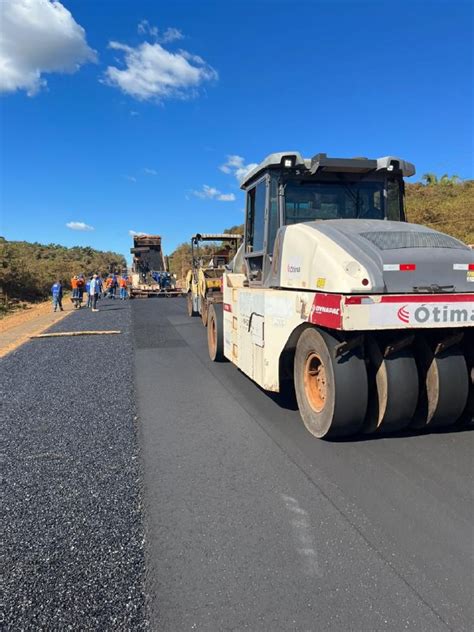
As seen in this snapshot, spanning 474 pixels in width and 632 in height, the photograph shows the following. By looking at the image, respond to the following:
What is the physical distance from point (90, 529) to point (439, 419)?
297cm

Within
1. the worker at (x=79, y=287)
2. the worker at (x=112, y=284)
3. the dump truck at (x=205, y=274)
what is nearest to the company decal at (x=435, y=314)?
the dump truck at (x=205, y=274)

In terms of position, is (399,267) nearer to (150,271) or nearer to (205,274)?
(205,274)

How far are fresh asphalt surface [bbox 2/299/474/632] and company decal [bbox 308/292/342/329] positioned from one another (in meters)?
1.11

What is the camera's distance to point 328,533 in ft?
8.98

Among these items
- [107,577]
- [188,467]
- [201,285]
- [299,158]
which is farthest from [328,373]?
[201,285]

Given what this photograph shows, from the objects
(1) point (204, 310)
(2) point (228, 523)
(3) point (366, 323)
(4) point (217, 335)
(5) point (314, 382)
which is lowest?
(2) point (228, 523)

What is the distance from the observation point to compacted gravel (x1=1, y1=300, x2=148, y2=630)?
2.16 meters

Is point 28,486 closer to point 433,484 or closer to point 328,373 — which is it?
point 328,373

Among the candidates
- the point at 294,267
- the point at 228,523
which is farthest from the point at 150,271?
the point at 228,523

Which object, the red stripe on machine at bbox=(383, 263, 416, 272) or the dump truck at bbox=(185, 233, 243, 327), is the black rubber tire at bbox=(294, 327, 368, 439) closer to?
the red stripe on machine at bbox=(383, 263, 416, 272)

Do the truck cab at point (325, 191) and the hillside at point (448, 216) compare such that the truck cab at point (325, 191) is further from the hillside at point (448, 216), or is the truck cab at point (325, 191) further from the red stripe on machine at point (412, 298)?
the hillside at point (448, 216)

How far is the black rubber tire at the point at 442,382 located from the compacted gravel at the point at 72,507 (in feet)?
8.37

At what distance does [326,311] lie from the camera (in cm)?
371

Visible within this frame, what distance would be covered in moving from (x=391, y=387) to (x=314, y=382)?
31.2 inches
